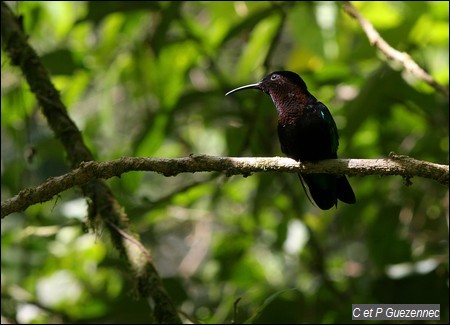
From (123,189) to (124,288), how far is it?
711 mm

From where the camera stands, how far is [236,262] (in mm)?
4809

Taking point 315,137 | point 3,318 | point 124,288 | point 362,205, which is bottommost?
point 362,205

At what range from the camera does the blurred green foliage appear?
400 centimetres

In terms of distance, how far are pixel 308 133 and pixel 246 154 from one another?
212cm

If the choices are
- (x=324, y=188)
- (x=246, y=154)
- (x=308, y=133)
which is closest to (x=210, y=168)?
(x=308, y=133)

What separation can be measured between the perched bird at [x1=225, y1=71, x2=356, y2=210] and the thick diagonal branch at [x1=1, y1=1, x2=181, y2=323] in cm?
83

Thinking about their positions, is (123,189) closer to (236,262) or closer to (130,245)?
(236,262)

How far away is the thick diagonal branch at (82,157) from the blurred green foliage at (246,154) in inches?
6.5

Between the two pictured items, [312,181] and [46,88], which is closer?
[312,181]

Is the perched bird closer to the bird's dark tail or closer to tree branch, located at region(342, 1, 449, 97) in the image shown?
the bird's dark tail

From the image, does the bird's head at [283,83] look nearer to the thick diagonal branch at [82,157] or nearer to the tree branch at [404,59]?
the tree branch at [404,59]

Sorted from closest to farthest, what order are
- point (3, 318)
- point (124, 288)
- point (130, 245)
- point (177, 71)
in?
point (130, 245)
point (3, 318)
point (124, 288)
point (177, 71)

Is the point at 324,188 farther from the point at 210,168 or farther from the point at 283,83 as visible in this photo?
the point at 210,168

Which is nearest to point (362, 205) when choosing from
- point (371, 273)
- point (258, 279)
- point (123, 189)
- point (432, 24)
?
point (371, 273)
